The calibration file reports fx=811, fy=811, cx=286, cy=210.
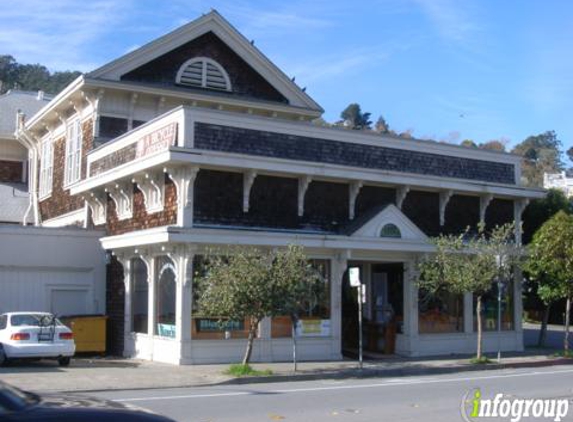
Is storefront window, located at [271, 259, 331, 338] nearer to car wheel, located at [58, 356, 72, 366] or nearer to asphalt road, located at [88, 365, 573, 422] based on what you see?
asphalt road, located at [88, 365, 573, 422]

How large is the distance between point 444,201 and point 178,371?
34.0 ft

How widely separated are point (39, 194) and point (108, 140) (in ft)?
26.8

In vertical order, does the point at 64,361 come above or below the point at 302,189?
below

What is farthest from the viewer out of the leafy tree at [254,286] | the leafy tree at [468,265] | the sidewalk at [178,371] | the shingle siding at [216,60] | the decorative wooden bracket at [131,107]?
the shingle siding at [216,60]

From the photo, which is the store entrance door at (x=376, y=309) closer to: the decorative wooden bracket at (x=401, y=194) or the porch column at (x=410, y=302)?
the porch column at (x=410, y=302)

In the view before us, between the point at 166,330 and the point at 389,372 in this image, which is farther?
the point at 166,330

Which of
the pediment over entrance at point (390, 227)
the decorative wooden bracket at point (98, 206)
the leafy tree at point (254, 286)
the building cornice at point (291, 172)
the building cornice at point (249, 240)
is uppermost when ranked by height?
the building cornice at point (291, 172)

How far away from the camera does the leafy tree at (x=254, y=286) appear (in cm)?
1852

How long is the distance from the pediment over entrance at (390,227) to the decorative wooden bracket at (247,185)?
320 centimetres

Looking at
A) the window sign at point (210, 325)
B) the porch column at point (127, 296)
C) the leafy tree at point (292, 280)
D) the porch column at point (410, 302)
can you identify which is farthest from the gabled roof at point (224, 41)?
the leafy tree at point (292, 280)

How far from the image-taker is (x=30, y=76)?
12712cm

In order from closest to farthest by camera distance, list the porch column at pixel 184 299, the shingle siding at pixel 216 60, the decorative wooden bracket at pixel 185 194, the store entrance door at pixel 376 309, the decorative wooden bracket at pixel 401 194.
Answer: the porch column at pixel 184 299, the decorative wooden bracket at pixel 185 194, the decorative wooden bracket at pixel 401 194, the store entrance door at pixel 376 309, the shingle siding at pixel 216 60

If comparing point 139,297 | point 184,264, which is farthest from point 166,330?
point 139,297

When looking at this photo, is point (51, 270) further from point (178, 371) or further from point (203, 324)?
point (178, 371)
